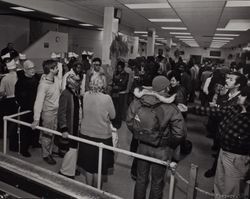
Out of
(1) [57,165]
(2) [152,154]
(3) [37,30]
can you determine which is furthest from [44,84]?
(3) [37,30]

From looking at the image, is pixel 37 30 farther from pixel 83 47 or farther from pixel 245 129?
pixel 245 129

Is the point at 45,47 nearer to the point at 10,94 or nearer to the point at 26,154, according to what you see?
the point at 10,94

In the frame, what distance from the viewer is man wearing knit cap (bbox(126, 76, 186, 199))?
2.32 metres

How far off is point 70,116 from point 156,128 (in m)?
1.15

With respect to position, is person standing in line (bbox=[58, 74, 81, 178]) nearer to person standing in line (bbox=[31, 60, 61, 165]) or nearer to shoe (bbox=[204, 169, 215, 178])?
person standing in line (bbox=[31, 60, 61, 165])

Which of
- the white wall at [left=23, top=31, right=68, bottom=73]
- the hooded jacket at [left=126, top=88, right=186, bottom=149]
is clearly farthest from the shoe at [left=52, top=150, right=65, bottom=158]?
the white wall at [left=23, top=31, right=68, bottom=73]

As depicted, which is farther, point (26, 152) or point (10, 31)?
point (10, 31)

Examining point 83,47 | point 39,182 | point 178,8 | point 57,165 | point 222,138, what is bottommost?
point 57,165

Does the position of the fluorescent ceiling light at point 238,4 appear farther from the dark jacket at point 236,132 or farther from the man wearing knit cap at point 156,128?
the man wearing knit cap at point 156,128

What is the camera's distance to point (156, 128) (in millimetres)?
2324

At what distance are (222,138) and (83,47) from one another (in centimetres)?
1028

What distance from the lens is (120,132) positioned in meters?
5.41

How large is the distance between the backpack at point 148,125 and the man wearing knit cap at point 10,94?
251 centimetres

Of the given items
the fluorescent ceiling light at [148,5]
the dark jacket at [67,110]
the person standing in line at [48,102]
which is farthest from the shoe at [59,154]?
the fluorescent ceiling light at [148,5]
